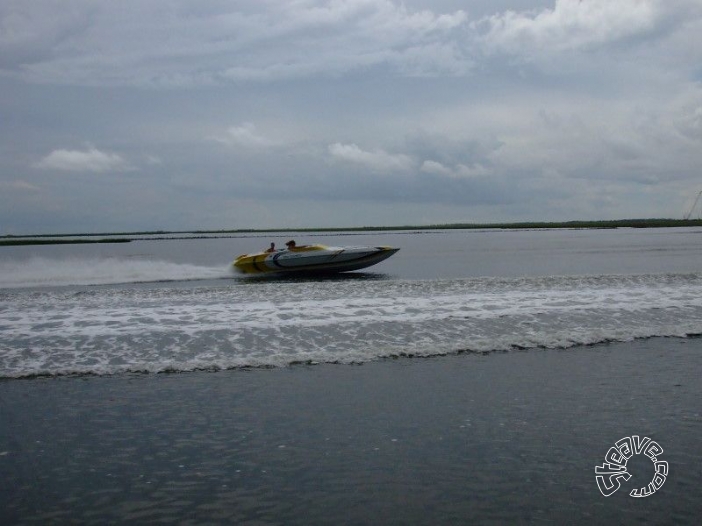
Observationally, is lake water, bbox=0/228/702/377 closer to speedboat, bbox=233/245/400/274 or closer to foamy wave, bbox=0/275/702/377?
foamy wave, bbox=0/275/702/377

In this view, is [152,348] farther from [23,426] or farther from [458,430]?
[458,430]

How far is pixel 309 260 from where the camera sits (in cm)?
3209

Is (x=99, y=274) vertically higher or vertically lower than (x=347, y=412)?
higher

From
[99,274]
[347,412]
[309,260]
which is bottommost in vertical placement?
[347,412]

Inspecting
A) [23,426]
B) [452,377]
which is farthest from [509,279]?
[23,426]

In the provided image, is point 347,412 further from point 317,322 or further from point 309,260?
point 309,260

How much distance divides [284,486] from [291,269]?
2680cm

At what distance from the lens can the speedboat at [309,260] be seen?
32.2 m

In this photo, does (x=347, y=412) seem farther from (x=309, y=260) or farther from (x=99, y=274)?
(x=99, y=274)

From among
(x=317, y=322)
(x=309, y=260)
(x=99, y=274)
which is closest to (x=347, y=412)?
(x=317, y=322)

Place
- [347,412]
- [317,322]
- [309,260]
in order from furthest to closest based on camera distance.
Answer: [309,260] < [317,322] < [347,412]

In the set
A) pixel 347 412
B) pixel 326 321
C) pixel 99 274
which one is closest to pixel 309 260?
pixel 99 274

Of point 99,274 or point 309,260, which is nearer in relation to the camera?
point 309,260

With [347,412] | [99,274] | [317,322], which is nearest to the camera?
[347,412]
